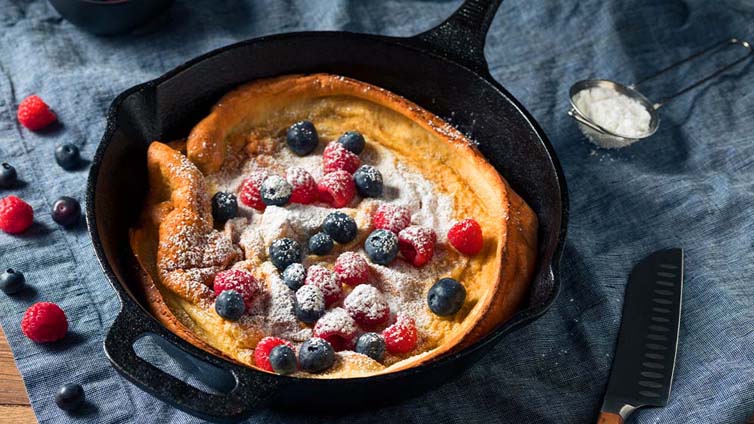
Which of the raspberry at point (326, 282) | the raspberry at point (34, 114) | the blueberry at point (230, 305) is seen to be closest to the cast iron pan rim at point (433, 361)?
the blueberry at point (230, 305)

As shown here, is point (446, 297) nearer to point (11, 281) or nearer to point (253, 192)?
point (253, 192)

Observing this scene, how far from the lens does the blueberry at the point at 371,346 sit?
2582 millimetres

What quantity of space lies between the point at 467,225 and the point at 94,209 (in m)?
1.25

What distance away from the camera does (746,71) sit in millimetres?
4105

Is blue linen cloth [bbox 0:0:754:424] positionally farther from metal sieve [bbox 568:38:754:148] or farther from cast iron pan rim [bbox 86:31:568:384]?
cast iron pan rim [bbox 86:31:568:384]

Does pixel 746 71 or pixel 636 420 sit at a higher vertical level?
pixel 746 71

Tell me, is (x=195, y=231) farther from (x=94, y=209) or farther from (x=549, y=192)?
(x=549, y=192)

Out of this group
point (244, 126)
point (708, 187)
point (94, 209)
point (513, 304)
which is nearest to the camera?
point (94, 209)

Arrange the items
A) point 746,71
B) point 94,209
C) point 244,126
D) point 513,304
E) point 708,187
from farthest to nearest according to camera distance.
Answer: point 746,71 < point 708,187 < point 244,126 < point 513,304 < point 94,209

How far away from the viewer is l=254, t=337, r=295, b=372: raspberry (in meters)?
2.55

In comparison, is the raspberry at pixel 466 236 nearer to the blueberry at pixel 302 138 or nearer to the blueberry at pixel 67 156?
the blueberry at pixel 302 138

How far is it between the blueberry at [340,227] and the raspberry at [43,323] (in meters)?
0.97

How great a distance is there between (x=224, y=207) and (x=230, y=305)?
1.56ft

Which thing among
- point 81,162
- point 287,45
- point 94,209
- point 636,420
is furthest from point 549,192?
point 81,162
